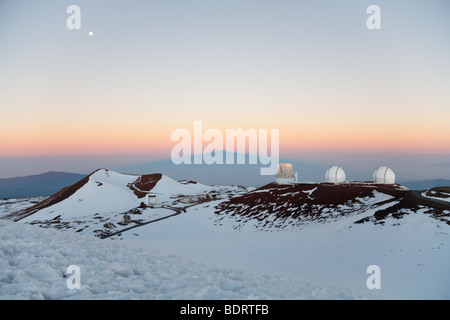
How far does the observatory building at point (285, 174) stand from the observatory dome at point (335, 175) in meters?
9.77

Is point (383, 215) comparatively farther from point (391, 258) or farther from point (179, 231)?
point (179, 231)

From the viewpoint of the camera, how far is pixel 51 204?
90938 millimetres

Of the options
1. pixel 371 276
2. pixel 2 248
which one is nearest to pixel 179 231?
pixel 371 276

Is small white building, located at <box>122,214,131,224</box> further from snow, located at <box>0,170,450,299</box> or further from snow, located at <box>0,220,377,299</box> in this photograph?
snow, located at <box>0,220,377,299</box>

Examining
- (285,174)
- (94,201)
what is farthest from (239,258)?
(94,201)

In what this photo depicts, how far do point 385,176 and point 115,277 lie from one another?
5879 cm

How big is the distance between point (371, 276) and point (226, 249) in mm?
16258

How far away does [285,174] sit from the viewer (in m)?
70.0

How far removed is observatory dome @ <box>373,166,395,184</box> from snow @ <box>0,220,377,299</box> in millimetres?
52793

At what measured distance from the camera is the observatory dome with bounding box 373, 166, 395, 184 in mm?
57531

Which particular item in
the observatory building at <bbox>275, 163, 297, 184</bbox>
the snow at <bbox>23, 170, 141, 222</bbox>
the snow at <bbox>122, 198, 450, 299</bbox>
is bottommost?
the snow at <bbox>23, 170, 141, 222</bbox>

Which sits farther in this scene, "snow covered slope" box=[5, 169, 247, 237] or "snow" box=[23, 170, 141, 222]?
"snow" box=[23, 170, 141, 222]

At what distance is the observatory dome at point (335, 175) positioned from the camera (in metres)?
60.1

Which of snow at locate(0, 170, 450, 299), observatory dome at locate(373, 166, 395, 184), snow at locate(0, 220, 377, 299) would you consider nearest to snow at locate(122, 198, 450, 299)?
snow at locate(0, 170, 450, 299)
